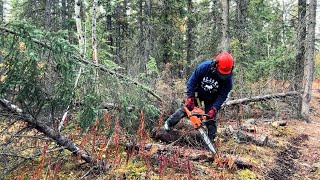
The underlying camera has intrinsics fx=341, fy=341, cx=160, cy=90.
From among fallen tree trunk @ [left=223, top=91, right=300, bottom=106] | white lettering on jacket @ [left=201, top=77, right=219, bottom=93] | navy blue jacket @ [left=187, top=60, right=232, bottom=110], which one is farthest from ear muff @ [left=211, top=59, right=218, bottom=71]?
fallen tree trunk @ [left=223, top=91, right=300, bottom=106]

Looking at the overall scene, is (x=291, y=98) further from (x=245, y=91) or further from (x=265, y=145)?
(x=265, y=145)

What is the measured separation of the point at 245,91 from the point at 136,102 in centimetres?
698

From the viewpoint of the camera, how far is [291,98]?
41.2 ft

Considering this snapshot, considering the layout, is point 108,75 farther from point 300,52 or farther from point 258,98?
point 300,52

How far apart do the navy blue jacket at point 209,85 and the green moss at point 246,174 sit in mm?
1391

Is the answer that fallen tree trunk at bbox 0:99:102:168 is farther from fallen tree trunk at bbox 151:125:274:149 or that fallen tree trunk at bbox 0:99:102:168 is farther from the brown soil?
the brown soil

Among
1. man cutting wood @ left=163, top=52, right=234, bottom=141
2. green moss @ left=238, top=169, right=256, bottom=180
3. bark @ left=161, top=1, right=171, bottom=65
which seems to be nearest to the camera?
green moss @ left=238, top=169, right=256, bottom=180

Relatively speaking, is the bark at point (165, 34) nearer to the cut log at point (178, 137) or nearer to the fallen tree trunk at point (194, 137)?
the fallen tree trunk at point (194, 137)

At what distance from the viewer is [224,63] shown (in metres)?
6.29

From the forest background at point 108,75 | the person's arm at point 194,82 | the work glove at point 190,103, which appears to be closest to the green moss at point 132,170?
the forest background at point 108,75

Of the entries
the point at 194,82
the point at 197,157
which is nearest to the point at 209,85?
the point at 194,82

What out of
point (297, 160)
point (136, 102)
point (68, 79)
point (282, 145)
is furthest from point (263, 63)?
point (68, 79)

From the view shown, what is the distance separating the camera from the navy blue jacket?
22.2 feet

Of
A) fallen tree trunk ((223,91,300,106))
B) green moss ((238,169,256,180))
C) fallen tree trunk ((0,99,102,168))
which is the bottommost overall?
green moss ((238,169,256,180))
